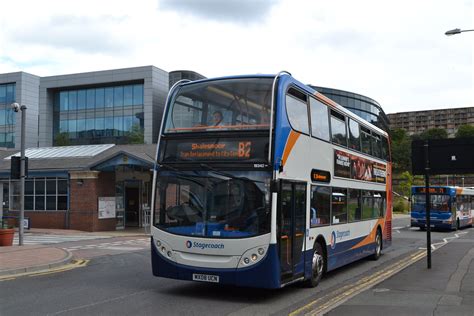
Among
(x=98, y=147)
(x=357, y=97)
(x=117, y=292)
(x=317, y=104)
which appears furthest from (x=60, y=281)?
(x=357, y=97)

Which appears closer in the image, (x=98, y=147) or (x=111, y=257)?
(x=111, y=257)

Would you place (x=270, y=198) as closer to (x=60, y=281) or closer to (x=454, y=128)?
(x=60, y=281)

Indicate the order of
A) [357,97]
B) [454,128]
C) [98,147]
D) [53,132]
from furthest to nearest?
[454,128], [357,97], [53,132], [98,147]

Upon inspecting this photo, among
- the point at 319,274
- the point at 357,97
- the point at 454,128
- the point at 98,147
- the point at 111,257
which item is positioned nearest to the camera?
the point at 319,274

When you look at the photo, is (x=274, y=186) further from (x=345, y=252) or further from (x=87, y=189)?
(x=87, y=189)

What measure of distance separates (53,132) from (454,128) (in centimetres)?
13354

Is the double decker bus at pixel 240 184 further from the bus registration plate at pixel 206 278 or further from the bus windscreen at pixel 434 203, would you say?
the bus windscreen at pixel 434 203

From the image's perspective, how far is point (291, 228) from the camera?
9211mm

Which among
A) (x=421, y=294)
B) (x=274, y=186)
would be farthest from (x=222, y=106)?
(x=421, y=294)

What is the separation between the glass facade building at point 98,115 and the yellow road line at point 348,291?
180ft

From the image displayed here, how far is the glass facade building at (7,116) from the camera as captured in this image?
7238 centimetres

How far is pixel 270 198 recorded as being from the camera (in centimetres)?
860

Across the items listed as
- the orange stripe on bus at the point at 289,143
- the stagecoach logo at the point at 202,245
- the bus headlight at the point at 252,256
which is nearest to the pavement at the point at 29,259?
the stagecoach logo at the point at 202,245

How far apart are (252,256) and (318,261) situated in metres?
2.58
